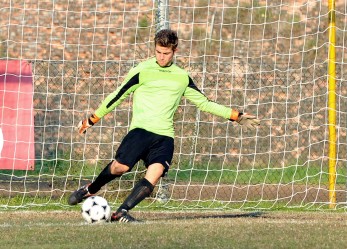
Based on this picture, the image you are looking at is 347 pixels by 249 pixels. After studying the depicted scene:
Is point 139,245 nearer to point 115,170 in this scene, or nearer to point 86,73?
point 115,170

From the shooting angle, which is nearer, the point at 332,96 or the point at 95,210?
the point at 95,210

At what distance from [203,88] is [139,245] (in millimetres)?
6465

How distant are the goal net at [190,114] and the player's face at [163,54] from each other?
2.92m

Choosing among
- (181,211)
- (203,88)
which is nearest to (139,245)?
(181,211)

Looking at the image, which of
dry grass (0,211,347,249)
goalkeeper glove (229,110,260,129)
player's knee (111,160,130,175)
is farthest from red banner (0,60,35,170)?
goalkeeper glove (229,110,260,129)

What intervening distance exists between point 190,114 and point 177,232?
5.35 m

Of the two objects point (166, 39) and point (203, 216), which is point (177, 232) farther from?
point (203, 216)

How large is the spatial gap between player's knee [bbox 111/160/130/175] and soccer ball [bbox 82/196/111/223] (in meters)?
0.37

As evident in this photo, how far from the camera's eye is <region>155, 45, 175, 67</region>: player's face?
10.2m

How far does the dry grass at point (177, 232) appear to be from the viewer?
8.50m

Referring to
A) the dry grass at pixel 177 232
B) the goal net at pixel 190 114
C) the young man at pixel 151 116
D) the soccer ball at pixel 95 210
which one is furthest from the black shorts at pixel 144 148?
the goal net at pixel 190 114

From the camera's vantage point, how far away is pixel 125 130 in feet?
48.3

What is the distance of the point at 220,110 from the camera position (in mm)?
10430

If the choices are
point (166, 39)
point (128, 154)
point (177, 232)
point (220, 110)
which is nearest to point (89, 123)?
point (128, 154)
